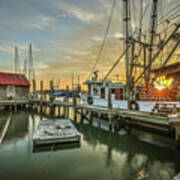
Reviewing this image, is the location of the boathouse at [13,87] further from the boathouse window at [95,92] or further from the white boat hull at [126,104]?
the boathouse window at [95,92]

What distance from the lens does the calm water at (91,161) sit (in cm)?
592

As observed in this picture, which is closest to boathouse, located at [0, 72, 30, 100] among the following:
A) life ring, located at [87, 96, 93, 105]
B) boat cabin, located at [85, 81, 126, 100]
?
life ring, located at [87, 96, 93, 105]

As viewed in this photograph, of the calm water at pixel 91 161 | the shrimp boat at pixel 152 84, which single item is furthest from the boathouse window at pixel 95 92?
the calm water at pixel 91 161

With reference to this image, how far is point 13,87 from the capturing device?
85.3 ft

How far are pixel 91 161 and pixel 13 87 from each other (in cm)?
2544

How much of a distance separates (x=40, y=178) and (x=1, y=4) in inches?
635

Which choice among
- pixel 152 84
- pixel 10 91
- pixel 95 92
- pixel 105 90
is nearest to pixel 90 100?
pixel 95 92

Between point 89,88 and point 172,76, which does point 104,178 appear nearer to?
point 172,76

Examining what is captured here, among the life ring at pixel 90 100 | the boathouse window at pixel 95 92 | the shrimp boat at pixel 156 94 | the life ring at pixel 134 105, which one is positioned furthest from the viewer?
the life ring at pixel 90 100

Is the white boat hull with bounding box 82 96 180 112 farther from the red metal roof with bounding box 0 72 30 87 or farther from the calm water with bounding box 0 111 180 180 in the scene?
the red metal roof with bounding box 0 72 30 87

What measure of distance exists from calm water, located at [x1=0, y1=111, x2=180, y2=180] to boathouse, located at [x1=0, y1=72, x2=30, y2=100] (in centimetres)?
1864

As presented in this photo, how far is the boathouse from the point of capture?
978 inches

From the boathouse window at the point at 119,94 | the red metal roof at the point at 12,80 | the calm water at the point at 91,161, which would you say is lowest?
the calm water at the point at 91,161

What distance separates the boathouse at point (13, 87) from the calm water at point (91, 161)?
61.2 feet
